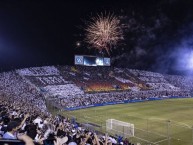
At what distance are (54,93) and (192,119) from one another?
110 ft

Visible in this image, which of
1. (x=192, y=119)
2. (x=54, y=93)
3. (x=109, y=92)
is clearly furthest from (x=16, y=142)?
(x=109, y=92)

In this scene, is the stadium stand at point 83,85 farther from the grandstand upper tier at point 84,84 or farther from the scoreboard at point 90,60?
the scoreboard at point 90,60

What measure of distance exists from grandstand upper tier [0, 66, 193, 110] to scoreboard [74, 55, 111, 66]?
3792 millimetres

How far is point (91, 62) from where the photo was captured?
269 ft

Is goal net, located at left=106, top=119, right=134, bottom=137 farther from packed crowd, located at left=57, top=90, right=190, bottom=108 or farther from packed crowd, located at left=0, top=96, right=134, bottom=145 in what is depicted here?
packed crowd, located at left=57, top=90, right=190, bottom=108

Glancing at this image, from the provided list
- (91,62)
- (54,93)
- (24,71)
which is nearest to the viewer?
(54,93)

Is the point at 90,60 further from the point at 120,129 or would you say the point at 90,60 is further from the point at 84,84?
the point at 120,129

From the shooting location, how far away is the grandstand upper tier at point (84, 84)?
59188mm

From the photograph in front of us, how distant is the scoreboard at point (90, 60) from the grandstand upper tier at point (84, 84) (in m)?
3.79

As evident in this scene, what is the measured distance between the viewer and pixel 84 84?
247 feet

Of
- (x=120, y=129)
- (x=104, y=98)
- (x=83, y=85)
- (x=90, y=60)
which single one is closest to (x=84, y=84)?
(x=83, y=85)

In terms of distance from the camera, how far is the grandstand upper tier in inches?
2330

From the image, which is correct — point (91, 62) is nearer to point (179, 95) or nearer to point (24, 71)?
point (24, 71)

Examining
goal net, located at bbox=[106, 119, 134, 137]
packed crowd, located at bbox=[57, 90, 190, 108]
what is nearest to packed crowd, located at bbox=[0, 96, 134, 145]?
goal net, located at bbox=[106, 119, 134, 137]
